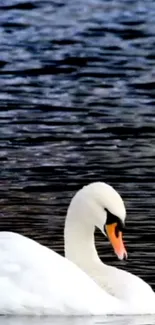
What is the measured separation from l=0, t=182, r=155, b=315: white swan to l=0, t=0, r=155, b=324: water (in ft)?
0.69

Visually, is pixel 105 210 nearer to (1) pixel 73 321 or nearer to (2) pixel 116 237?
(2) pixel 116 237

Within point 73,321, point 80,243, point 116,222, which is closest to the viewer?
point 73,321

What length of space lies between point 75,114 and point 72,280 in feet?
24.5

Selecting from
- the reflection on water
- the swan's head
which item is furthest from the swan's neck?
the reflection on water

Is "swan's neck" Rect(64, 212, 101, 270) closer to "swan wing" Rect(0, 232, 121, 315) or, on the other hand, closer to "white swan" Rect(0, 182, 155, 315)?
"white swan" Rect(0, 182, 155, 315)

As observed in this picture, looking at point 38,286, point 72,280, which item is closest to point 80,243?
point 72,280

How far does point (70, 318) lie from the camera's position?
9.41 m

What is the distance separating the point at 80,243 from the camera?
1027 centimetres

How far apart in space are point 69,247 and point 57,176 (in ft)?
11.7

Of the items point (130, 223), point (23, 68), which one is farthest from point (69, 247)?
point (23, 68)

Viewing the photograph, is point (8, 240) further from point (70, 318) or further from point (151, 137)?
point (151, 137)

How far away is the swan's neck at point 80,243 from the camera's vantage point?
10203 millimetres

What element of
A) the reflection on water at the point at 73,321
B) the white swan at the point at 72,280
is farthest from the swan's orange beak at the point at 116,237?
the reflection on water at the point at 73,321

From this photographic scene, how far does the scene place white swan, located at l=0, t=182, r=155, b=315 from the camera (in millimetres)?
9453
